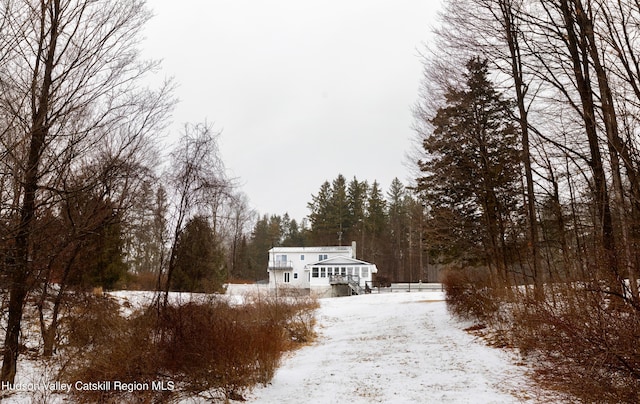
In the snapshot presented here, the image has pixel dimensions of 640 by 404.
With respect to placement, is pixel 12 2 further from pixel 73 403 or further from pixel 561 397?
pixel 561 397

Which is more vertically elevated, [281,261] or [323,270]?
[281,261]

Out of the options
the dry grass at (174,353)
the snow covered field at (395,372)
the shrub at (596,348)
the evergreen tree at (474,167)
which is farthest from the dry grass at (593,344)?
the evergreen tree at (474,167)

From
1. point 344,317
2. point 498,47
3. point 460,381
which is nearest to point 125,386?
point 460,381

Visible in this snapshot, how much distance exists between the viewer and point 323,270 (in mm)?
41344

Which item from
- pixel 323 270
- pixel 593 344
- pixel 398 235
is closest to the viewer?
pixel 593 344

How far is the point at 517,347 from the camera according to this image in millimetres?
8383

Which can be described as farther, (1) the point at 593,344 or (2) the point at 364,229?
(2) the point at 364,229

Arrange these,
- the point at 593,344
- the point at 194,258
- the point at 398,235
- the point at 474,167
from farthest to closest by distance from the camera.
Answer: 1. the point at 398,235
2. the point at 474,167
3. the point at 194,258
4. the point at 593,344

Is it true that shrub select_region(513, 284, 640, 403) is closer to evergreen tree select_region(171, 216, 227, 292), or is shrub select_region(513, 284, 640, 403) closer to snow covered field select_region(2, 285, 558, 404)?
snow covered field select_region(2, 285, 558, 404)

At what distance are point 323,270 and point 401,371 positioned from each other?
33941 mm

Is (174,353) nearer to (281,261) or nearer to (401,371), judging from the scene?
(401,371)

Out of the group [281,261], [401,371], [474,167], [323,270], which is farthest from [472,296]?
[281,261]

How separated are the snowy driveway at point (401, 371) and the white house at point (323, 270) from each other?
20714 mm

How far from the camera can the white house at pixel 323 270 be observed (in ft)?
125
